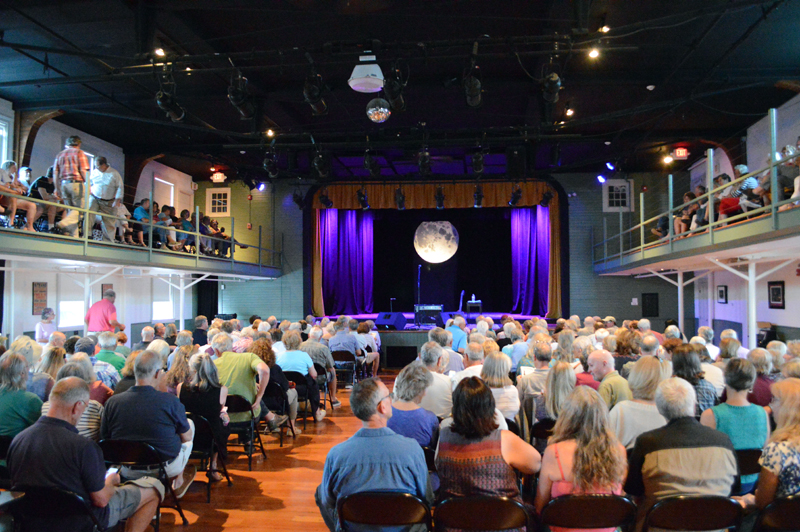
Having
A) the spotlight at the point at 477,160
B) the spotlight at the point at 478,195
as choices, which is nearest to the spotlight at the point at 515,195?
the spotlight at the point at 478,195

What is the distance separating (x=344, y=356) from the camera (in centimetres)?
810

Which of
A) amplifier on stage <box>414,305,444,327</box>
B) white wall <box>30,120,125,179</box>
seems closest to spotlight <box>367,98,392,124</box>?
amplifier on stage <box>414,305,444,327</box>

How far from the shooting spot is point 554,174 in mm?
14859

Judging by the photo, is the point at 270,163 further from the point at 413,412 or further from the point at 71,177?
the point at 413,412

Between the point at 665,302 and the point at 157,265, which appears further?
the point at 665,302

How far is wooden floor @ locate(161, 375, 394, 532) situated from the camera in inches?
147

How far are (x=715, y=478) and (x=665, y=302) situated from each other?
13.8 metres

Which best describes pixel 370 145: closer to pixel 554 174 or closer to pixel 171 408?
pixel 554 174

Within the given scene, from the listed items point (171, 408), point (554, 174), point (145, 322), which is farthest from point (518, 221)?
point (171, 408)

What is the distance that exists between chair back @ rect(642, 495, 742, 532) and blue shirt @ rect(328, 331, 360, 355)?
20.2 feet

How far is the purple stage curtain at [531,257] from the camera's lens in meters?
15.2

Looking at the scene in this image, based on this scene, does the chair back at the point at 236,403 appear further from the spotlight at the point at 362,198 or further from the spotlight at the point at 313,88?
the spotlight at the point at 362,198

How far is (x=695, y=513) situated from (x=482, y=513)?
0.96 metres

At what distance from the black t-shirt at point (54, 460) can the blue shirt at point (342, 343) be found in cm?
560
